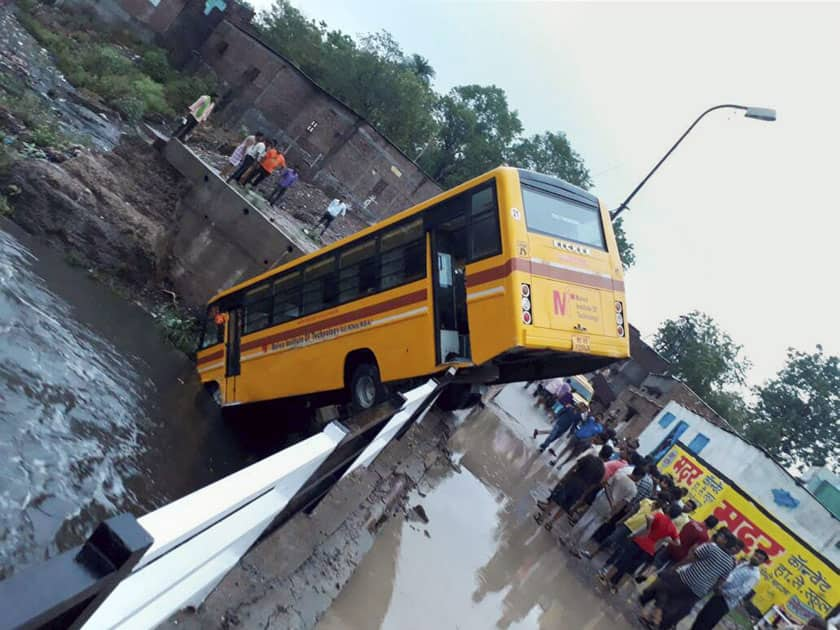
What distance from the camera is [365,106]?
45062mm

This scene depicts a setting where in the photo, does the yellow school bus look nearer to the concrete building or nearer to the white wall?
the white wall

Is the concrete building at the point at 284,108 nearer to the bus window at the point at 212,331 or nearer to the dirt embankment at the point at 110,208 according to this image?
the dirt embankment at the point at 110,208

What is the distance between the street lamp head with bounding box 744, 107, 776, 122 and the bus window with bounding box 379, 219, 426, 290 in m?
10.4

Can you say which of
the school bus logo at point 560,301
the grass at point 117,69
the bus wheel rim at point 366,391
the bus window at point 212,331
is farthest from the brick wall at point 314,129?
the school bus logo at point 560,301

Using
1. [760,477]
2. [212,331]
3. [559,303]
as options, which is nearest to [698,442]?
[760,477]

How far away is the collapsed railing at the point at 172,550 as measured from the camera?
1.54 meters

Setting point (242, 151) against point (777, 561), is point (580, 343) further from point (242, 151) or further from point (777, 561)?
point (242, 151)

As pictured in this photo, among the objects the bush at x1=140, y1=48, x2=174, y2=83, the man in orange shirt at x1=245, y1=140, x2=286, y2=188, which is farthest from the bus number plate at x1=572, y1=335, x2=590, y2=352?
the bush at x1=140, y1=48, x2=174, y2=83

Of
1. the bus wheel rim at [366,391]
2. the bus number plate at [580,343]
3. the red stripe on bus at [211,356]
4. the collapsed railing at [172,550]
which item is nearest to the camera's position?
the collapsed railing at [172,550]

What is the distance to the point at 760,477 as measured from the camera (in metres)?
14.4

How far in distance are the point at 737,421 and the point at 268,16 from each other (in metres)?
51.6

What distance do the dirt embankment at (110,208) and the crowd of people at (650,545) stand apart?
39.3 ft

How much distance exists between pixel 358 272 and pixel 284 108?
28494mm

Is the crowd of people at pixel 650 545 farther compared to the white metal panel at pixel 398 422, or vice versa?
the crowd of people at pixel 650 545
